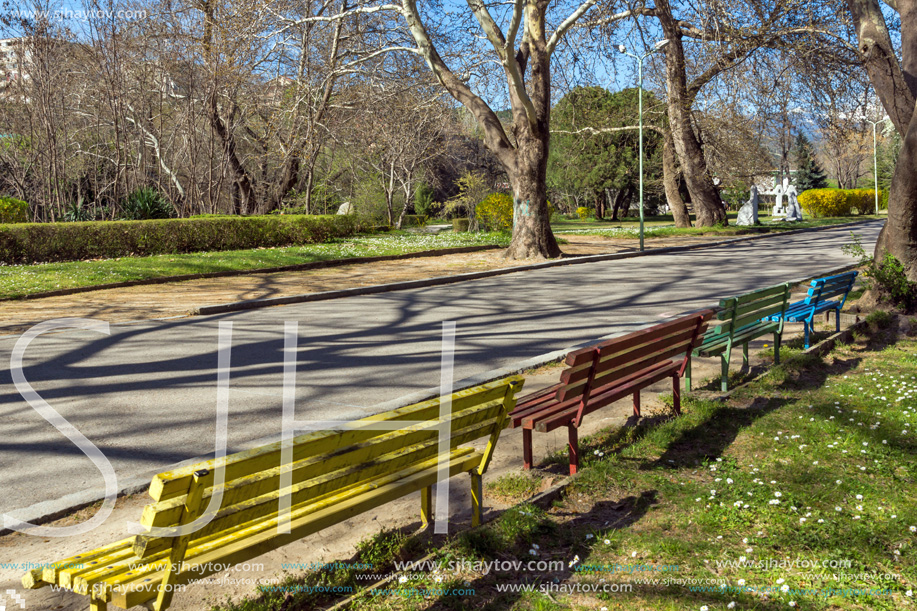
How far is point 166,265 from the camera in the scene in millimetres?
16469

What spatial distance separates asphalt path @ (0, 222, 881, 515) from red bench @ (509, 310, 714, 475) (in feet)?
6.06

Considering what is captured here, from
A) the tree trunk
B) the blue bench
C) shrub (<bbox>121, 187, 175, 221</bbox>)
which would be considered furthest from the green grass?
the tree trunk

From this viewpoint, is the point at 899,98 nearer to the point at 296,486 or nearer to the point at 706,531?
the point at 706,531

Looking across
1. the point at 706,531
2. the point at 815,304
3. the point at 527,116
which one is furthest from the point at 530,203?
the point at 706,531

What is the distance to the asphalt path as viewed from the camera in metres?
5.37

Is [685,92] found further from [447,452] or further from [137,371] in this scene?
[447,452]

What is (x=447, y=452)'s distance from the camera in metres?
3.84

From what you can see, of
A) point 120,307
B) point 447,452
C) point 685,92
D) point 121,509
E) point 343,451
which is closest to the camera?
point 343,451

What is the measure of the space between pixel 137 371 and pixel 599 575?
6.06 metres

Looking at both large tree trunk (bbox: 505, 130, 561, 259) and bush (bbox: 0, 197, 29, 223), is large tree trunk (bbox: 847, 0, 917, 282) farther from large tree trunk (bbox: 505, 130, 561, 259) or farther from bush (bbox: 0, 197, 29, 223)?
bush (bbox: 0, 197, 29, 223)

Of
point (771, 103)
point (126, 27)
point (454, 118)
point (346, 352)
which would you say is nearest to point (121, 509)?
point (346, 352)

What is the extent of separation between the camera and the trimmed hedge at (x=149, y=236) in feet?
55.0

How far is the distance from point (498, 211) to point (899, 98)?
17188mm

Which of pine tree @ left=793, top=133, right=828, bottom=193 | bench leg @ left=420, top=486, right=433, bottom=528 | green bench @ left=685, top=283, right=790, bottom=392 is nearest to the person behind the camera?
bench leg @ left=420, top=486, right=433, bottom=528
